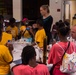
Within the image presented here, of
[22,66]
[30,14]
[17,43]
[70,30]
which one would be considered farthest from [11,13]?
[22,66]

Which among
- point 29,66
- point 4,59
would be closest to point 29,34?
point 4,59

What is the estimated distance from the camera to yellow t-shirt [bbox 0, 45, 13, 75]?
135 inches

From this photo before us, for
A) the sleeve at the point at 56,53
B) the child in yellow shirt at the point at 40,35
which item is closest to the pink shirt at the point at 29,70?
the sleeve at the point at 56,53

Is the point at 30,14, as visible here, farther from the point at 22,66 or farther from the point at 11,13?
the point at 22,66

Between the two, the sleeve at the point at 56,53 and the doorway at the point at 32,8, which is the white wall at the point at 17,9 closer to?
the doorway at the point at 32,8

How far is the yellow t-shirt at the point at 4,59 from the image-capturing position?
342 centimetres

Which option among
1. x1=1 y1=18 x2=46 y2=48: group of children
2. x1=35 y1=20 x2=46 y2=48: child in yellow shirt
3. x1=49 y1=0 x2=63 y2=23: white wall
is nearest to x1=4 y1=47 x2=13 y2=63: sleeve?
x1=1 y1=18 x2=46 y2=48: group of children

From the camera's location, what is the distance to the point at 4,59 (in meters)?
3.46

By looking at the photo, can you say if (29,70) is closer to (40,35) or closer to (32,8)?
(40,35)

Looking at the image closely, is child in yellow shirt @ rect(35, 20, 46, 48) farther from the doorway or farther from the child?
the doorway

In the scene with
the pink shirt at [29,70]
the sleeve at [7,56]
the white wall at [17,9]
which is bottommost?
the pink shirt at [29,70]

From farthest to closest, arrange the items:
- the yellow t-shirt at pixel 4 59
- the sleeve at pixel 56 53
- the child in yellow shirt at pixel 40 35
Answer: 1. the child in yellow shirt at pixel 40 35
2. the sleeve at pixel 56 53
3. the yellow t-shirt at pixel 4 59

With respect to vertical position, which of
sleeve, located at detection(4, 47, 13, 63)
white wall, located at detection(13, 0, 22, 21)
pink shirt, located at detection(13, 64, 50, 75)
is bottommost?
pink shirt, located at detection(13, 64, 50, 75)

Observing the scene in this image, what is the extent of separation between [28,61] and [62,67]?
0.76m
